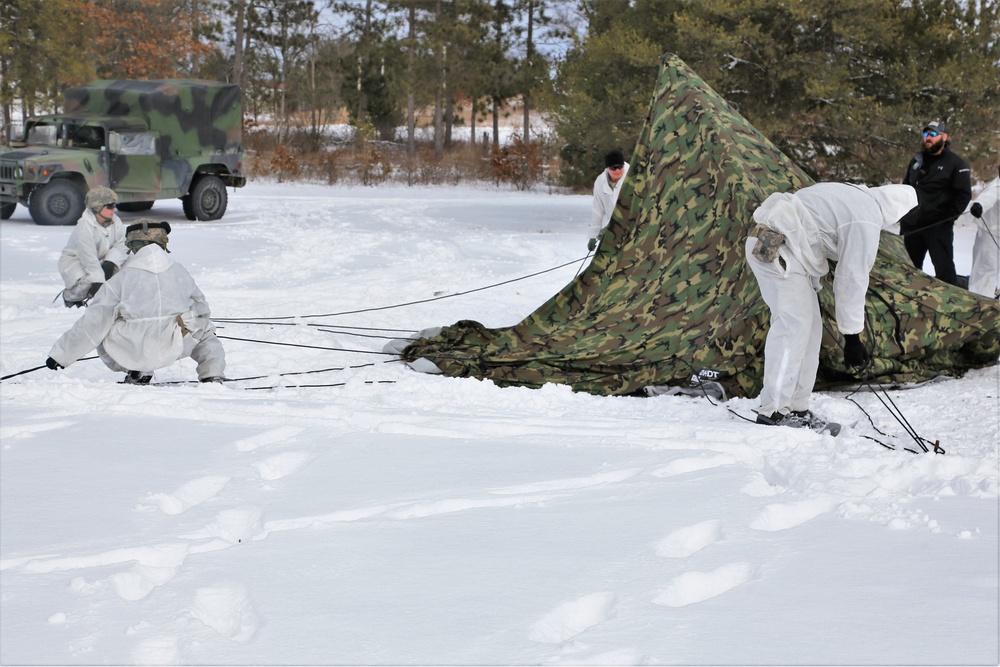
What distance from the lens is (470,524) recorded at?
147 inches

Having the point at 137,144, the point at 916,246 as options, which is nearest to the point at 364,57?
the point at 137,144

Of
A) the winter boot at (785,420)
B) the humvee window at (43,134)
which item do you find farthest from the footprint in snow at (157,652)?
the humvee window at (43,134)

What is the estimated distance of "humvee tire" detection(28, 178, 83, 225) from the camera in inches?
560

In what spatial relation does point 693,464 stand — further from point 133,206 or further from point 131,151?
point 133,206

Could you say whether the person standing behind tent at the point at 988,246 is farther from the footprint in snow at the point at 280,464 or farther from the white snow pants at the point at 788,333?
the footprint in snow at the point at 280,464

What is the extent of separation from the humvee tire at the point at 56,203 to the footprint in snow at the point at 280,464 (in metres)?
11.4

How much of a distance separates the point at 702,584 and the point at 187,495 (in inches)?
83.7

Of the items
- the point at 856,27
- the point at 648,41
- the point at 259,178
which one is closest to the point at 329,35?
the point at 259,178

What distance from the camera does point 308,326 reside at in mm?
8031

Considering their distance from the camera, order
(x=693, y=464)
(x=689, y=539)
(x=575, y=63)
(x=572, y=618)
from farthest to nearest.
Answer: (x=575, y=63)
(x=693, y=464)
(x=689, y=539)
(x=572, y=618)

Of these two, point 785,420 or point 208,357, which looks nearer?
point 785,420

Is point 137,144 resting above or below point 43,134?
below

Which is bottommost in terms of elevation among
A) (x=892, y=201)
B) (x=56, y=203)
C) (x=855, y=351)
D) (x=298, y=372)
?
(x=298, y=372)

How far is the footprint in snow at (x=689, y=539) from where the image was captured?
342 cm
